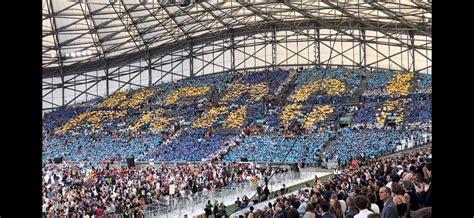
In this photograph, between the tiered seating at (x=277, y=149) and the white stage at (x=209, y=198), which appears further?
the tiered seating at (x=277, y=149)

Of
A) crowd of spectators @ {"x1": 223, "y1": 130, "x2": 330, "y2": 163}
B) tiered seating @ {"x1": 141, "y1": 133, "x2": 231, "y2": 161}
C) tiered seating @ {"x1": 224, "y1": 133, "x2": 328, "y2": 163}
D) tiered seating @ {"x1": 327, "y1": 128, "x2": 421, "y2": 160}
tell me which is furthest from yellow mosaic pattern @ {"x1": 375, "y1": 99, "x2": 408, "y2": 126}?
tiered seating @ {"x1": 141, "y1": 133, "x2": 231, "y2": 161}

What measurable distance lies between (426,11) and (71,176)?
93.8 feet

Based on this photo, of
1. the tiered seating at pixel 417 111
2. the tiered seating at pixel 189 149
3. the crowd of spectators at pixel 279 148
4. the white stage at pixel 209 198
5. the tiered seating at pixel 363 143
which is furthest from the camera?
the tiered seating at pixel 189 149

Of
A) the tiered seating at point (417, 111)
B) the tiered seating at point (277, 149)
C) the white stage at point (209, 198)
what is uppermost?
the tiered seating at point (417, 111)

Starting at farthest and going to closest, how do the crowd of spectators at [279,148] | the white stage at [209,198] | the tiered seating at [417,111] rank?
the tiered seating at [417,111] → the crowd of spectators at [279,148] → the white stage at [209,198]

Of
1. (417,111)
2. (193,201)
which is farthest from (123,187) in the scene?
(417,111)

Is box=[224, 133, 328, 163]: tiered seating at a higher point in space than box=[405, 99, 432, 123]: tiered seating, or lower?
lower

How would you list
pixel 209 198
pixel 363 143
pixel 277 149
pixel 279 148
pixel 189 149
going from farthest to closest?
pixel 189 149 → pixel 279 148 → pixel 277 149 → pixel 363 143 → pixel 209 198

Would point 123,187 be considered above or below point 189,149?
below

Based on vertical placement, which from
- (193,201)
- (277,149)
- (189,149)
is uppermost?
(277,149)

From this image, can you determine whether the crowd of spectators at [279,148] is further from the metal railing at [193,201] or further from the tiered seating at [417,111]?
the metal railing at [193,201]

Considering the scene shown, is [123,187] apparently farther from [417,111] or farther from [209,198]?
[417,111]

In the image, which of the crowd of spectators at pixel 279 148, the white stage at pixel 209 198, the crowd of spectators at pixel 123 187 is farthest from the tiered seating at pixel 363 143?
the white stage at pixel 209 198

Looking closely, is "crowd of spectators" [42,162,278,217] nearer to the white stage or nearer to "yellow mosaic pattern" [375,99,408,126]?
the white stage
